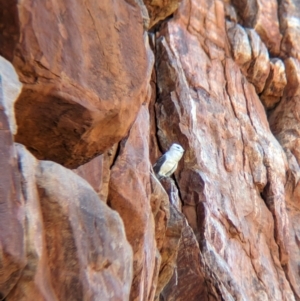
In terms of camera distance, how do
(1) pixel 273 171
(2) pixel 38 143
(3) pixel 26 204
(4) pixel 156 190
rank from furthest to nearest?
(1) pixel 273 171 < (4) pixel 156 190 < (2) pixel 38 143 < (3) pixel 26 204

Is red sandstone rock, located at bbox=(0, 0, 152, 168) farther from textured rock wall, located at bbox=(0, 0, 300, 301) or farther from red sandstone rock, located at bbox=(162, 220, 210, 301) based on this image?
red sandstone rock, located at bbox=(162, 220, 210, 301)

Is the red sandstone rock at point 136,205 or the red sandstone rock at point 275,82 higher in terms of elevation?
the red sandstone rock at point 275,82

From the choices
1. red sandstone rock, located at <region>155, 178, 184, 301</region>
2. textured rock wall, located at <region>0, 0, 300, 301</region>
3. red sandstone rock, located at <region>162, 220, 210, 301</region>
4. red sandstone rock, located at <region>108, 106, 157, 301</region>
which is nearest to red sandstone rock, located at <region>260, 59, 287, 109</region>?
textured rock wall, located at <region>0, 0, 300, 301</region>

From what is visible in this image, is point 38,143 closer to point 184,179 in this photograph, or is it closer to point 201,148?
point 184,179

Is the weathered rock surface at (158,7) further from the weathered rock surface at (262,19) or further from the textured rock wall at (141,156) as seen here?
the weathered rock surface at (262,19)

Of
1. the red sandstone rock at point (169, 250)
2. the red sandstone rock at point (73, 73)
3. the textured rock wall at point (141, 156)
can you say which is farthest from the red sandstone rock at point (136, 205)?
the red sandstone rock at point (169, 250)

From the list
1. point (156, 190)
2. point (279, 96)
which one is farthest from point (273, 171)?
point (156, 190)

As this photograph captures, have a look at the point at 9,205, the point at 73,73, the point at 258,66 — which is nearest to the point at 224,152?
the point at 258,66
